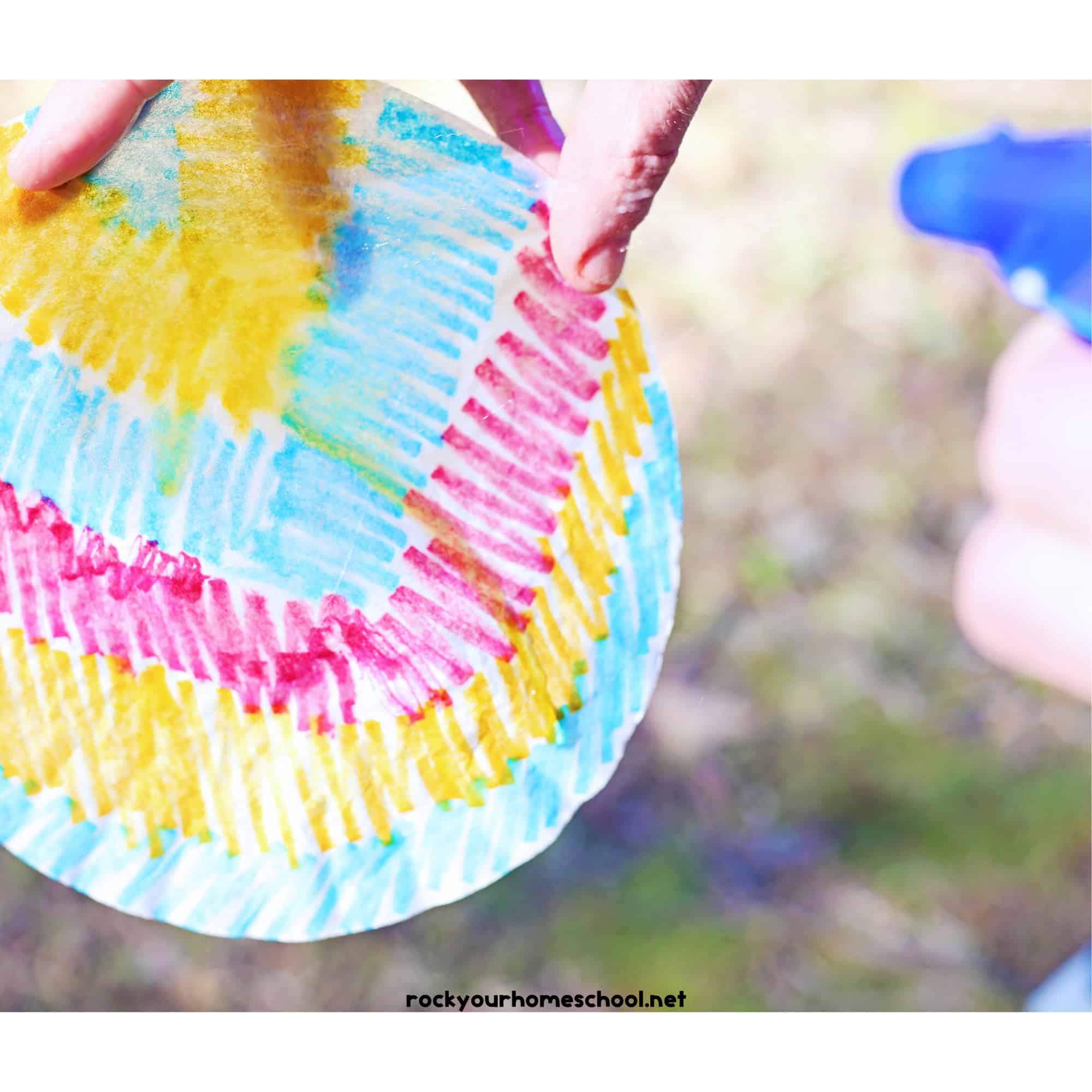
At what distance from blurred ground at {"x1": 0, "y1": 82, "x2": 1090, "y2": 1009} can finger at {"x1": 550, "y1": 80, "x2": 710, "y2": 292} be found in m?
0.09

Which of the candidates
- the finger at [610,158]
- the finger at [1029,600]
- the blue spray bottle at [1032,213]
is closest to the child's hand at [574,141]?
the finger at [610,158]

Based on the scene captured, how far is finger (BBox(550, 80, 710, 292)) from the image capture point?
493mm

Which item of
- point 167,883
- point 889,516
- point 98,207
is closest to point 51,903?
point 167,883

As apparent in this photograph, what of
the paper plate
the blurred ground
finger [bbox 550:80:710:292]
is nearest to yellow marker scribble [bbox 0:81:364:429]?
the paper plate

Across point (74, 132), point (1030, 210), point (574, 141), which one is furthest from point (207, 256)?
point (1030, 210)

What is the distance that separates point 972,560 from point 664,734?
0.81 ft

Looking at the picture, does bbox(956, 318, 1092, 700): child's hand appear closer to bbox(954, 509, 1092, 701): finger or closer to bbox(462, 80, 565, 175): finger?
bbox(954, 509, 1092, 701): finger

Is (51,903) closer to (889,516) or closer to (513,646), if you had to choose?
(513,646)

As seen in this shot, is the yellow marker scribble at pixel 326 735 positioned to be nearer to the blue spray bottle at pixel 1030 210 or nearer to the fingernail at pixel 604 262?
the fingernail at pixel 604 262

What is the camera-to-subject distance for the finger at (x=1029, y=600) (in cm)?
58

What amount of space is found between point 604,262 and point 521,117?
3.5 inches

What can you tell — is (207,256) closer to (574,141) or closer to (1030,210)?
(574,141)

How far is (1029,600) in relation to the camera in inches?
23.9

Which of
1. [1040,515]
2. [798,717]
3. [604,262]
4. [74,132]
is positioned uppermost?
[74,132]
